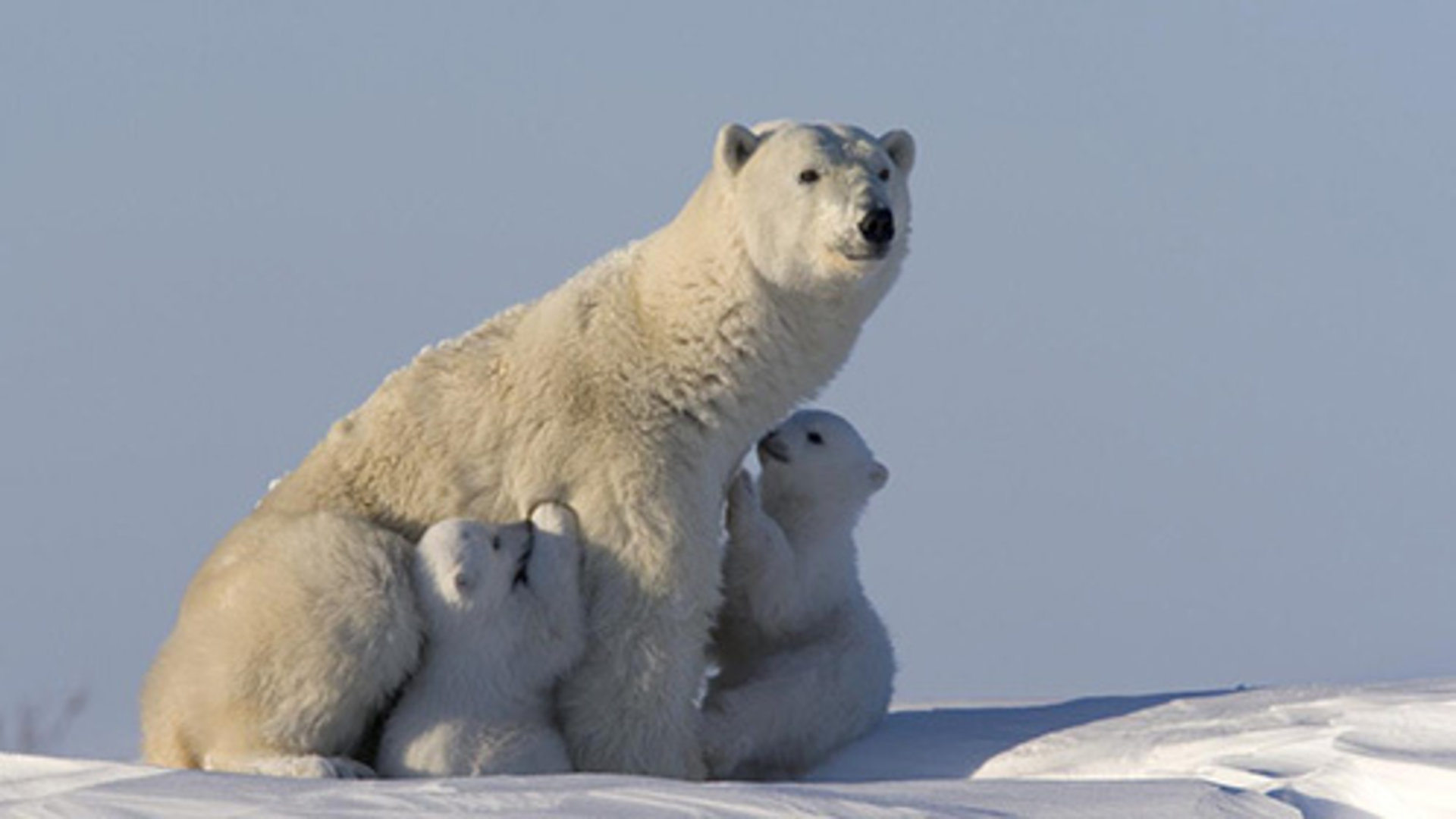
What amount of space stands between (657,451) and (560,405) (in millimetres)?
400

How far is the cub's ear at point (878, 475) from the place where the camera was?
32.1 ft

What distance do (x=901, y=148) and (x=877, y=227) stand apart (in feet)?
2.66

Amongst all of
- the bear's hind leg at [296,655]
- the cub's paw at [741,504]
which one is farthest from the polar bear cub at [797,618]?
the bear's hind leg at [296,655]

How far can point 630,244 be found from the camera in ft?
30.9

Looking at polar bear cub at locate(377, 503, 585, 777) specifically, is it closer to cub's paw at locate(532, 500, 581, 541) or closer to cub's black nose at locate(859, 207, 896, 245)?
cub's paw at locate(532, 500, 581, 541)

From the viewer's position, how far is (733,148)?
884 cm

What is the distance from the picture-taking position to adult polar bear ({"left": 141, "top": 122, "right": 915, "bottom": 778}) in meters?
8.45

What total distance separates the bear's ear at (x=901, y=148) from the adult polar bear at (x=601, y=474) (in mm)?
10

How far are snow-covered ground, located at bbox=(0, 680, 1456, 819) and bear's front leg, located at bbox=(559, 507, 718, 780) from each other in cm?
85

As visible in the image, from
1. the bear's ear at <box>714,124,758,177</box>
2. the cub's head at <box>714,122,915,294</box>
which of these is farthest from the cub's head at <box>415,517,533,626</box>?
the bear's ear at <box>714,124,758,177</box>

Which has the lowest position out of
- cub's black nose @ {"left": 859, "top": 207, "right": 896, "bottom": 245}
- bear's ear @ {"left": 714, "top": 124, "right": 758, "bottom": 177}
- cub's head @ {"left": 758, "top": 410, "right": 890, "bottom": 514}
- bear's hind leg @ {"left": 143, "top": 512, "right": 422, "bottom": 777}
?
bear's hind leg @ {"left": 143, "top": 512, "right": 422, "bottom": 777}

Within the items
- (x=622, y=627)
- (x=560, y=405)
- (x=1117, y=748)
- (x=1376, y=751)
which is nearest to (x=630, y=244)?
(x=560, y=405)

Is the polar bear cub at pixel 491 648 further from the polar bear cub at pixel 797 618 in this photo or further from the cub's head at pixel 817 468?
the cub's head at pixel 817 468

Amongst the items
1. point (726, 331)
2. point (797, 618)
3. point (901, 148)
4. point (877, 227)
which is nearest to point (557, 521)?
point (726, 331)
